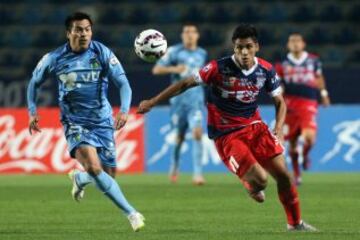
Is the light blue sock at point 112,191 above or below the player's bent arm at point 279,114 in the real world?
below

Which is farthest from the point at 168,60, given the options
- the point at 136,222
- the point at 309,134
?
the point at 136,222

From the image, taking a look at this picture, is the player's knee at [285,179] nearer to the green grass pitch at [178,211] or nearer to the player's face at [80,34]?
the green grass pitch at [178,211]

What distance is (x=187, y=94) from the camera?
16906 mm

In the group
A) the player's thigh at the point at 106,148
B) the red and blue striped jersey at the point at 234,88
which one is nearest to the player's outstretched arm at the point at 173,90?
the red and blue striped jersey at the point at 234,88

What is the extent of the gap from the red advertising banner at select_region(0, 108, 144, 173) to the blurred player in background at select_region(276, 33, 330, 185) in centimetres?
336

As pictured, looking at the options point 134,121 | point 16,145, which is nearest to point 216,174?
point 134,121

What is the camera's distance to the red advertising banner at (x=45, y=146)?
18.9 m

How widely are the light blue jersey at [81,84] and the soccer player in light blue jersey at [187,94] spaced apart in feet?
21.5

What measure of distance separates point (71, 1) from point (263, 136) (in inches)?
631

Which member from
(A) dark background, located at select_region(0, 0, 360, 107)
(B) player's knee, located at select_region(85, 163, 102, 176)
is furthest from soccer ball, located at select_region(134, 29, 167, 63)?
(A) dark background, located at select_region(0, 0, 360, 107)

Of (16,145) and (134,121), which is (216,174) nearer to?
(134,121)

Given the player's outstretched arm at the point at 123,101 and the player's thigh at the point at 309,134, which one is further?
the player's thigh at the point at 309,134

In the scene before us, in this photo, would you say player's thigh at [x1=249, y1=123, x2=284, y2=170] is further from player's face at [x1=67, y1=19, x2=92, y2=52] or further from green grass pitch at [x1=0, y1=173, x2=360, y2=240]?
player's face at [x1=67, y1=19, x2=92, y2=52]

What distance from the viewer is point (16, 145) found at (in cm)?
1897
